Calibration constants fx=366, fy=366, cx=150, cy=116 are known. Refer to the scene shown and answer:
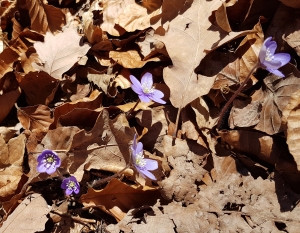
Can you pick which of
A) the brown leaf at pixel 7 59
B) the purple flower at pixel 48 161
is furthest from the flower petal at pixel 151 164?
the brown leaf at pixel 7 59

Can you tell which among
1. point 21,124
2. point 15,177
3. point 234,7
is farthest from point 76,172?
point 234,7

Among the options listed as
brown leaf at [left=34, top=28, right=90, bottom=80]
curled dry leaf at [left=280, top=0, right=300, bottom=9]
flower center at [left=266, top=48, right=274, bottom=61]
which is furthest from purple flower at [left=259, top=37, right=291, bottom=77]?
brown leaf at [left=34, top=28, right=90, bottom=80]

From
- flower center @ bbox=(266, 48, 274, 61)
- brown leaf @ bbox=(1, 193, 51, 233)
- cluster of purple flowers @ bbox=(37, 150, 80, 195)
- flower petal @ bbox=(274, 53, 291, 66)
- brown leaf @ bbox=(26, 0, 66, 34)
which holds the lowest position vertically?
brown leaf @ bbox=(1, 193, 51, 233)

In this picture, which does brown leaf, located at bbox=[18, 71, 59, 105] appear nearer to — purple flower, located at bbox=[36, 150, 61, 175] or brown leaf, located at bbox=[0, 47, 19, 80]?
brown leaf, located at bbox=[0, 47, 19, 80]

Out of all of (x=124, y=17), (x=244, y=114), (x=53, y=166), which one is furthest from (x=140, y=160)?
(x=124, y=17)

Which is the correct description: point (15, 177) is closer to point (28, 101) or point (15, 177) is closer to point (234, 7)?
point (28, 101)

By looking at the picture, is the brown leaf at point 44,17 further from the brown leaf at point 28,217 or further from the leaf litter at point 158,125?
the brown leaf at point 28,217
